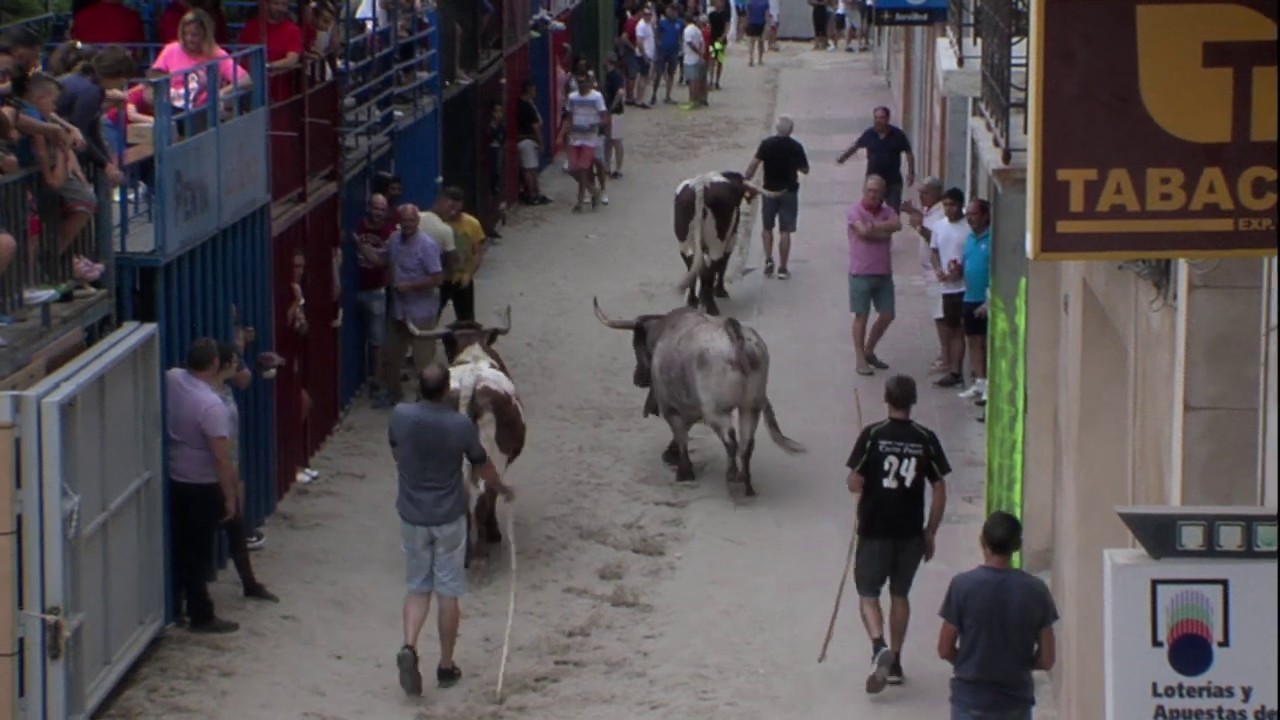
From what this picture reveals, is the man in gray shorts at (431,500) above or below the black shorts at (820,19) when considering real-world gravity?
below

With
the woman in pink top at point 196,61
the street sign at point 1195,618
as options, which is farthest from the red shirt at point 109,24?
the street sign at point 1195,618

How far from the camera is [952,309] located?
18.0 m

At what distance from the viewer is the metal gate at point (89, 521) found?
10188mm

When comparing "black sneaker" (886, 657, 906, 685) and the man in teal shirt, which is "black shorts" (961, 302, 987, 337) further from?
"black sneaker" (886, 657, 906, 685)

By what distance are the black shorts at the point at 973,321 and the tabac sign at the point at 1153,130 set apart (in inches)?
433

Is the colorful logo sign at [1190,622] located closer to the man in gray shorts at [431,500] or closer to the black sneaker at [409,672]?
the man in gray shorts at [431,500]

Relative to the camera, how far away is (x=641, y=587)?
13.8 m

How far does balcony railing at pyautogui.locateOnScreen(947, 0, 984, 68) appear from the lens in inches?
621

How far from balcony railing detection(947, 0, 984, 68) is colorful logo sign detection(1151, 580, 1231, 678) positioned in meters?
10.0

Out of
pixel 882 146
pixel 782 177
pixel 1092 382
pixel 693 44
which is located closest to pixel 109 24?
pixel 1092 382

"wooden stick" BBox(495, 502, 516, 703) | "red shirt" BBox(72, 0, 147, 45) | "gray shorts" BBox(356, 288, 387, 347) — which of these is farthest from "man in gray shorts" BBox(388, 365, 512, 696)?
"gray shorts" BBox(356, 288, 387, 347)

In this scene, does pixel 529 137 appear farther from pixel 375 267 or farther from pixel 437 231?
pixel 375 267

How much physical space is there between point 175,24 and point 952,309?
21.4ft

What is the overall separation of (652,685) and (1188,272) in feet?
19.2
